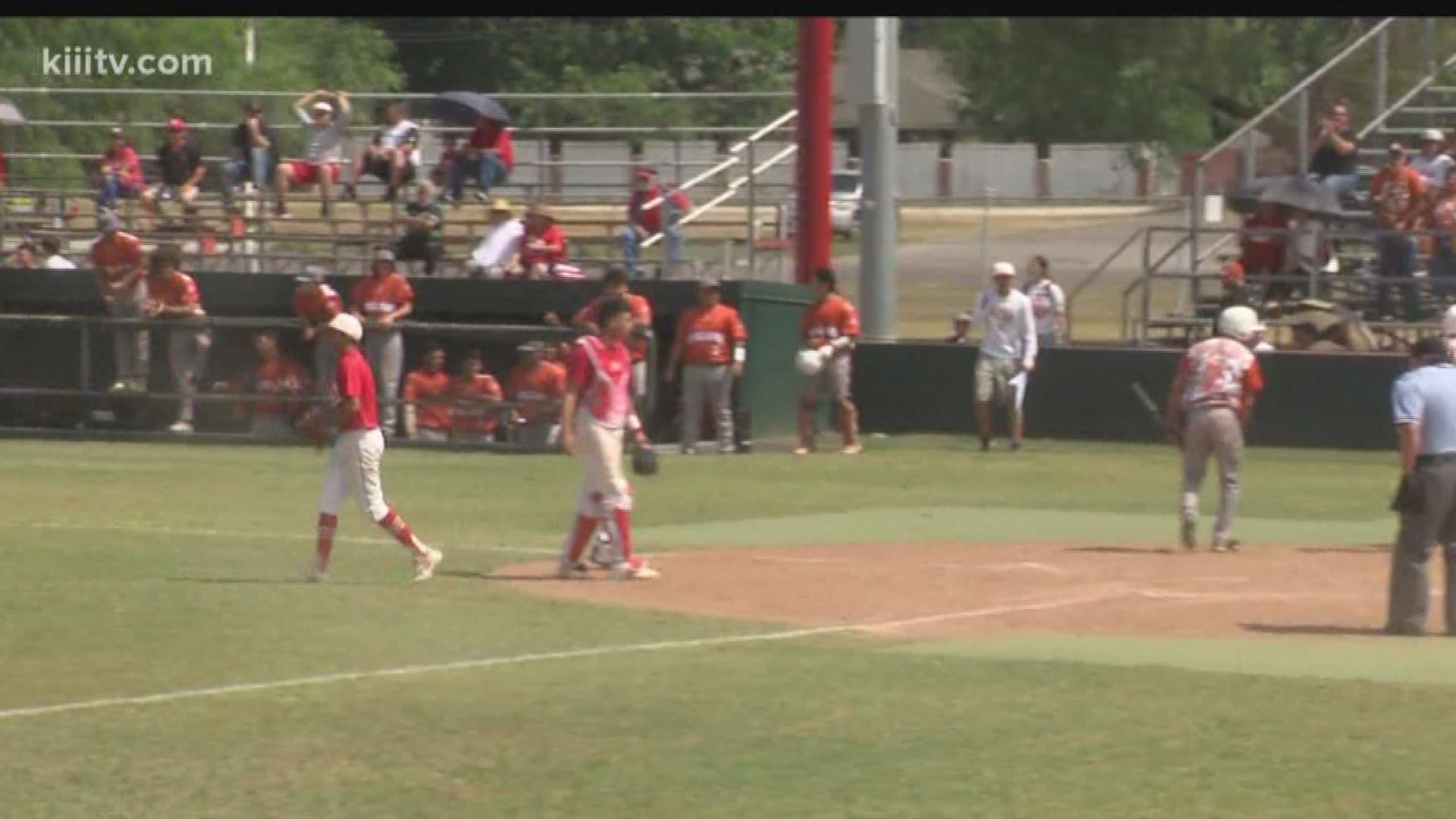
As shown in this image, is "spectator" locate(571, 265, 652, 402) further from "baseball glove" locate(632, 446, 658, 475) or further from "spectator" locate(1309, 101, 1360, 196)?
"spectator" locate(1309, 101, 1360, 196)

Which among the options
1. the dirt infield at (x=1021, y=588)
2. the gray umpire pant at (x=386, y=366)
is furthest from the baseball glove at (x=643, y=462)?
the gray umpire pant at (x=386, y=366)

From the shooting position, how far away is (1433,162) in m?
29.2

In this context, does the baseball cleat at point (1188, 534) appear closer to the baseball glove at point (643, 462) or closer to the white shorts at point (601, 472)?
the baseball glove at point (643, 462)

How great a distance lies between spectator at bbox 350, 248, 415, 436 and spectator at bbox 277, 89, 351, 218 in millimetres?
5345

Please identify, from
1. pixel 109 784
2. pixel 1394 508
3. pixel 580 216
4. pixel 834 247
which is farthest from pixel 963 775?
pixel 834 247

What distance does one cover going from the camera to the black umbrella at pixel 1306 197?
29094mm

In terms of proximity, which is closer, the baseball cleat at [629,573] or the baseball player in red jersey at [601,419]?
the baseball player in red jersey at [601,419]

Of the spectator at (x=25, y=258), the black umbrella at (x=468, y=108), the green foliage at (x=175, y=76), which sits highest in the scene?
the green foliage at (x=175, y=76)

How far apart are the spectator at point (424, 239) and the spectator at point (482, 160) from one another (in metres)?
0.81

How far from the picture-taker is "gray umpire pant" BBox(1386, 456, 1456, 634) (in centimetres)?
1384

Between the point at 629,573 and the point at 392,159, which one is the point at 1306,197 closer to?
the point at 392,159

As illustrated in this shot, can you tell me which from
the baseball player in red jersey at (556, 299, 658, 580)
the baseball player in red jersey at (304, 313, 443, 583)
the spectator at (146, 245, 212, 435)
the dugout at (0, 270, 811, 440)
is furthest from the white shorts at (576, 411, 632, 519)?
the spectator at (146, 245, 212, 435)

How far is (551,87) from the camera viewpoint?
60.8 metres

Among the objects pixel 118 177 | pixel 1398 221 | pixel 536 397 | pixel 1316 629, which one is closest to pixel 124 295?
pixel 536 397
